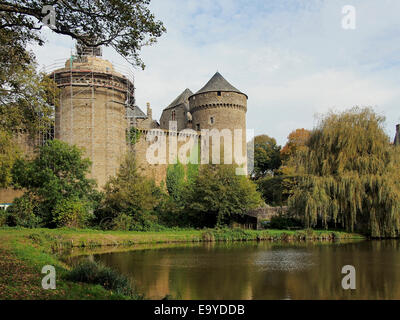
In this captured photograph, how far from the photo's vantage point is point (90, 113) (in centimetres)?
2342

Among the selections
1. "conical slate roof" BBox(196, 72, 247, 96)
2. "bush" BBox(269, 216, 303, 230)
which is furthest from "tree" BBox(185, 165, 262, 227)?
"conical slate roof" BBox(196, 72, 247, 96)

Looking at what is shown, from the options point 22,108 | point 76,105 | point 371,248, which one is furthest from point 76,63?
point 371,248

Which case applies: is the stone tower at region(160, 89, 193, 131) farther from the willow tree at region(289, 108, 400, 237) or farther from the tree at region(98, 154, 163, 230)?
the willow tree at region(289, 108, 400, 237)

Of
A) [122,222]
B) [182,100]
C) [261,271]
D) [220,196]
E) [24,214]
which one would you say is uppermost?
[182,100]

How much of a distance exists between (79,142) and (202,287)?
1662 cm

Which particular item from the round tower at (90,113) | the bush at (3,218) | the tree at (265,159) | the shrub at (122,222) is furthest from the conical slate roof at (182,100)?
the bush at (3,218)

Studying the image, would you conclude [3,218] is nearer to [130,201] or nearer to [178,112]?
[130,201]

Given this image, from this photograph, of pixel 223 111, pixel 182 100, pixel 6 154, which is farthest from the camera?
pixel 182 100

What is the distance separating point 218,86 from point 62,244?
1933cm

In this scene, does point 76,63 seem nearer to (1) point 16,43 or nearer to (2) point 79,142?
(2) point 79,142

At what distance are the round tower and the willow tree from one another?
35.1 feet

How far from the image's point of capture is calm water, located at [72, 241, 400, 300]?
25.9 feet

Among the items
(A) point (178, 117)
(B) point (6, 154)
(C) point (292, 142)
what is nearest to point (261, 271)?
(B) point (6, 154)

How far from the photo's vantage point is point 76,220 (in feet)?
59.8
